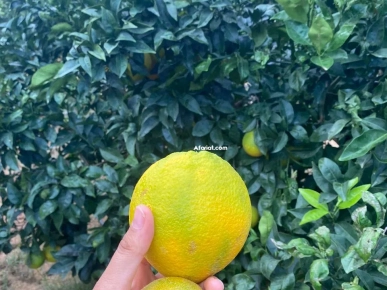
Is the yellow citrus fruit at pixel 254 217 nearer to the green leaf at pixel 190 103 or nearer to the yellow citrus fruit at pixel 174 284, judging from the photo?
the green leaf at pixel 190 103

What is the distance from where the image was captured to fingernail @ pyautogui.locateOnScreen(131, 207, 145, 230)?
2.07 ft

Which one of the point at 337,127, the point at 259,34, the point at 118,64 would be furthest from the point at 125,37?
the point at 337,127

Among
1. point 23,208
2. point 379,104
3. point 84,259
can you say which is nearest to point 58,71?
point 23,208

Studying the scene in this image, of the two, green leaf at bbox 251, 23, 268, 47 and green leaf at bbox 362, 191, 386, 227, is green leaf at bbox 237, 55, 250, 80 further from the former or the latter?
green leaf at bbox 362, 191, 386, 227

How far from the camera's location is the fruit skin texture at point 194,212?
63 centimetres

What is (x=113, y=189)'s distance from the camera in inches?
56.4

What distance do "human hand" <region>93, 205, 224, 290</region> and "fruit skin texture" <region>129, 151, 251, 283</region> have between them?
2cm

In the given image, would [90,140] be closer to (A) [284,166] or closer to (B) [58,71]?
(B) [58,71]

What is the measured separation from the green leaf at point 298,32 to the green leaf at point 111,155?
28.7 inches

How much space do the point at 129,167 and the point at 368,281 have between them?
88 cm

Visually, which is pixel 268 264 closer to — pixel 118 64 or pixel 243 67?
pixel 243 67

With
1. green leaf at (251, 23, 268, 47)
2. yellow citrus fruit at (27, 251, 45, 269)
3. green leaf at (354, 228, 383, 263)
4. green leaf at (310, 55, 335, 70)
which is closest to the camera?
green leaf at (354, 228, 383, 263)

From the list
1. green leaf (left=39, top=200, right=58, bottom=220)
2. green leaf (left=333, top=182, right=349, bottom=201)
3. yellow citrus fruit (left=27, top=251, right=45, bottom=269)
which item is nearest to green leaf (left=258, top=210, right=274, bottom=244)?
green leaf (left=333, top=182, right=349, bottom=201)

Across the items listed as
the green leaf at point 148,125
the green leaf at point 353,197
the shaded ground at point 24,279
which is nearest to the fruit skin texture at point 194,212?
the green leaf at point 353,197
